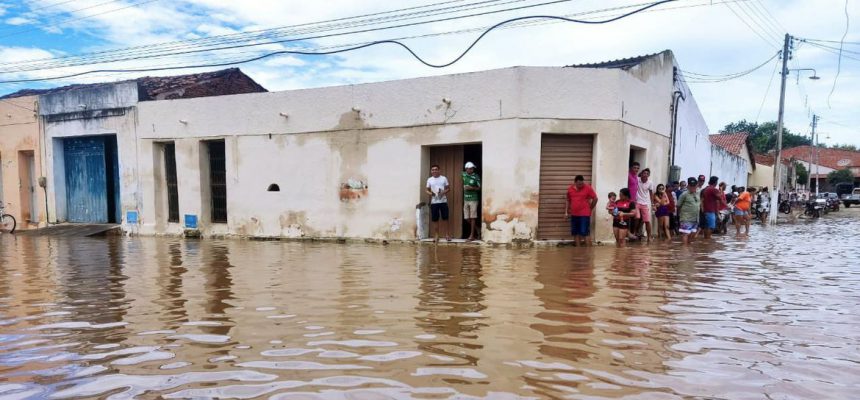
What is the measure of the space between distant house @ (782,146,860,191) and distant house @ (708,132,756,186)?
2161 centimetres

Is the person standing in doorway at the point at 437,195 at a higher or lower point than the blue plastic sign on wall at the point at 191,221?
higher

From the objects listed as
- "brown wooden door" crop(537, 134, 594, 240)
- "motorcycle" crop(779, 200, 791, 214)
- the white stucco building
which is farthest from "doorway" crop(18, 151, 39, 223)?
"motorcycle" crop(779, 200, 791, 214)

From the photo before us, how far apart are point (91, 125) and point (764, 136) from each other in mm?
58779

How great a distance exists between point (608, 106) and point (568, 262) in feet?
13.0

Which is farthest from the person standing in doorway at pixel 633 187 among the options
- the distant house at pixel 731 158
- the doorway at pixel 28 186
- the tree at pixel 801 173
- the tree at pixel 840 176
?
the tree at pixel 801 173

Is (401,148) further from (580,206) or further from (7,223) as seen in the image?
(7,223)

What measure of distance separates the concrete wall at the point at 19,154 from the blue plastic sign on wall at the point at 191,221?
225 inches

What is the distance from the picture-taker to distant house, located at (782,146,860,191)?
4548cm

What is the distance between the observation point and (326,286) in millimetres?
5230

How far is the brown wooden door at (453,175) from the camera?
10.3 metres

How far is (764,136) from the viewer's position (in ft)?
167

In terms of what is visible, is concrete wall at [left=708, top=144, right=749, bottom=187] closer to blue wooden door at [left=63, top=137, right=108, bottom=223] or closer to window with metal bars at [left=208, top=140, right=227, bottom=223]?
window with metal bars at [left=208, top=140, right=227, bottom=223]

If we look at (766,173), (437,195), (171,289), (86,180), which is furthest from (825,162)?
(171,289)

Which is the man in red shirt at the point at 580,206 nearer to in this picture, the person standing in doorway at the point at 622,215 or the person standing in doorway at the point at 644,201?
the person standing in doorway at the point at 622,215
